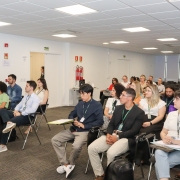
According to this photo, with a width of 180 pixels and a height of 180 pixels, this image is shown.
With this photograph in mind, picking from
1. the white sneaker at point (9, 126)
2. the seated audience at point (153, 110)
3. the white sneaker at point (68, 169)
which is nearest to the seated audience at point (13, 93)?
the white sneaker at point (9, 126)

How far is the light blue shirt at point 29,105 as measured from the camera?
4.39m

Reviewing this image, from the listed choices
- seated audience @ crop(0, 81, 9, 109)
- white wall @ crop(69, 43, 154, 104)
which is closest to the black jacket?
seated audience @ crop(0, 81, 9, 109)

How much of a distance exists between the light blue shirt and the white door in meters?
4.65

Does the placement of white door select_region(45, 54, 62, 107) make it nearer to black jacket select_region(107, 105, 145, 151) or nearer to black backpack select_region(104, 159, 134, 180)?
black jacket select_region(107, 105, 145, 151)

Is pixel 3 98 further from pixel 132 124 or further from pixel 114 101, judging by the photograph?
pixel 132 124

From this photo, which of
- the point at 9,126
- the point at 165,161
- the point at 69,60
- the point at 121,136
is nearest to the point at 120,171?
the point at 165,161

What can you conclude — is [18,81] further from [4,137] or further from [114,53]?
[114,53]

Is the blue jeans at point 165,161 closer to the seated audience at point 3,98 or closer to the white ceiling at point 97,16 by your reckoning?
the white ceiling at point 97,16

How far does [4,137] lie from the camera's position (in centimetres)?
425

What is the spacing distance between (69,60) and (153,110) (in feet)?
20.6

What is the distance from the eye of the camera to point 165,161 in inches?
101

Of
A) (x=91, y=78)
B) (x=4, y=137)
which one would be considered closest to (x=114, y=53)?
(x=91, y=78)

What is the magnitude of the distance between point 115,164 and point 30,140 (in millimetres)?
2911

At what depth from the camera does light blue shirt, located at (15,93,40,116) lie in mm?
4387
